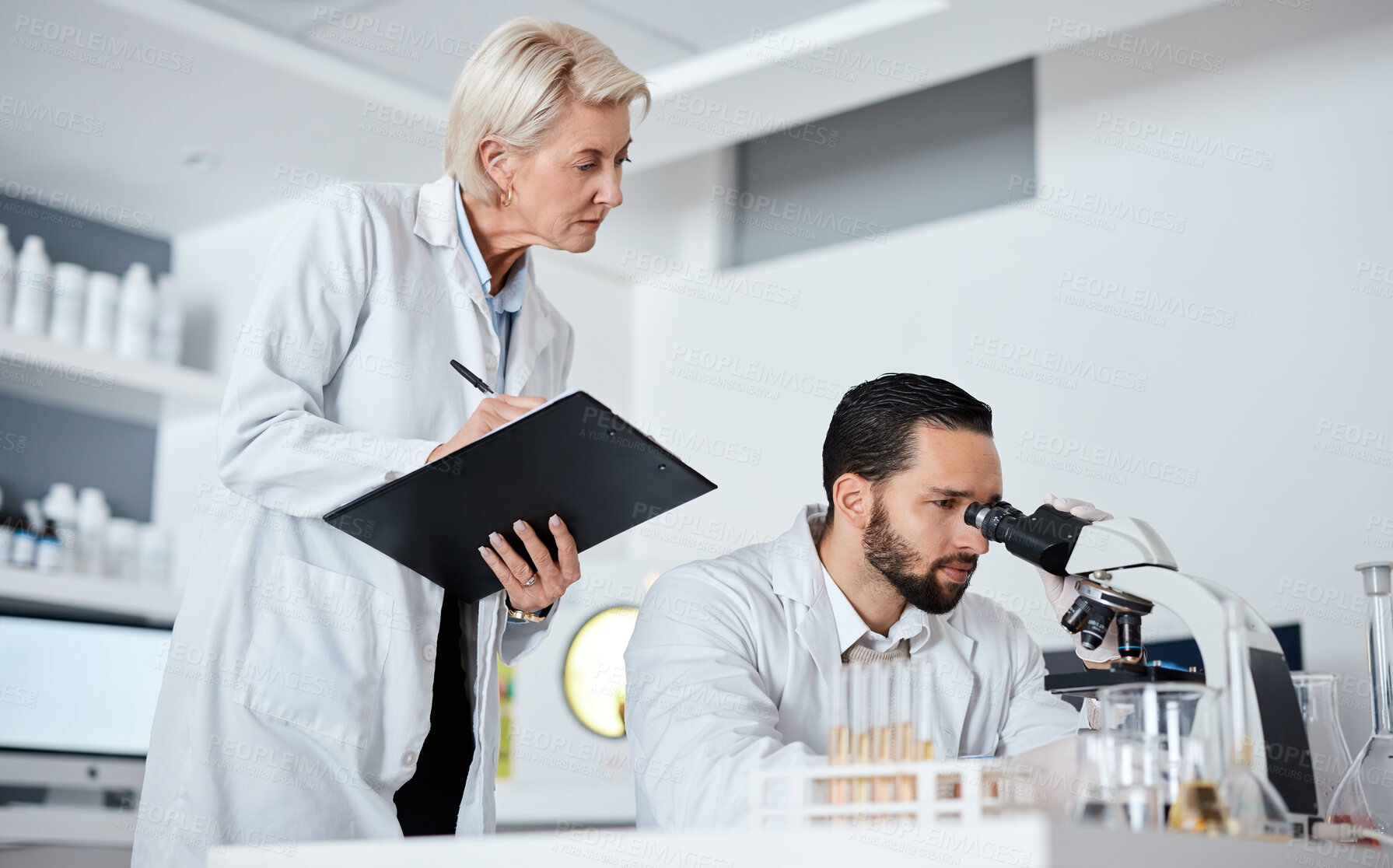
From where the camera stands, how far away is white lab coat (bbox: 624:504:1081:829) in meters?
1.27

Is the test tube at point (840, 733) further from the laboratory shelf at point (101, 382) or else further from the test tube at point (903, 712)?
the laboratory shelf at point (101, 382)

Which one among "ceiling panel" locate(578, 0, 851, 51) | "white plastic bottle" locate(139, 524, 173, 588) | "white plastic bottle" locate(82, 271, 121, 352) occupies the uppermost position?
"ceiling panel" locate(578, 0, 851, 51)

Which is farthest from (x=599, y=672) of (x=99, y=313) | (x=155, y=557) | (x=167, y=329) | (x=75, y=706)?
(x=99, y=313)

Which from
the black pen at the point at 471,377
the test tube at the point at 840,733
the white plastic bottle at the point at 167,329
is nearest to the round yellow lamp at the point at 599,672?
the white plastic bottle at the point at 167,329

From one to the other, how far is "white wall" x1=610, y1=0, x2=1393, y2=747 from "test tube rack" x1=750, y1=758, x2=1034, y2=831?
2.24 m

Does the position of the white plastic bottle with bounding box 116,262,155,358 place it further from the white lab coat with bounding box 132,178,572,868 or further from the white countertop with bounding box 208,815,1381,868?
the white countertop with bounding box 208,815,1381,868

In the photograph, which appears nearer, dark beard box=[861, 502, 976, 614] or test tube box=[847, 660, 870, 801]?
test tube box=[847, 660, 870, 801]

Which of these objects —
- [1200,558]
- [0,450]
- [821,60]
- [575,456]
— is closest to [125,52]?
[0,450]

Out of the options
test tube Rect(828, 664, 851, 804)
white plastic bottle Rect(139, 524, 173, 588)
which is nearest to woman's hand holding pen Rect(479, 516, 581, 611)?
test tube Rect(828, 664, 851, 804)

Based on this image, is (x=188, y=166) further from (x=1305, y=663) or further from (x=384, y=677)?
(x=1305, y=663)

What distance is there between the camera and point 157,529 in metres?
3.52

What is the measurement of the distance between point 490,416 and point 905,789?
2.09 feet

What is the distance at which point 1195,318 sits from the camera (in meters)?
3.28

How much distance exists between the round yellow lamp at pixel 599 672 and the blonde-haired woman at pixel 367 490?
222 cm
